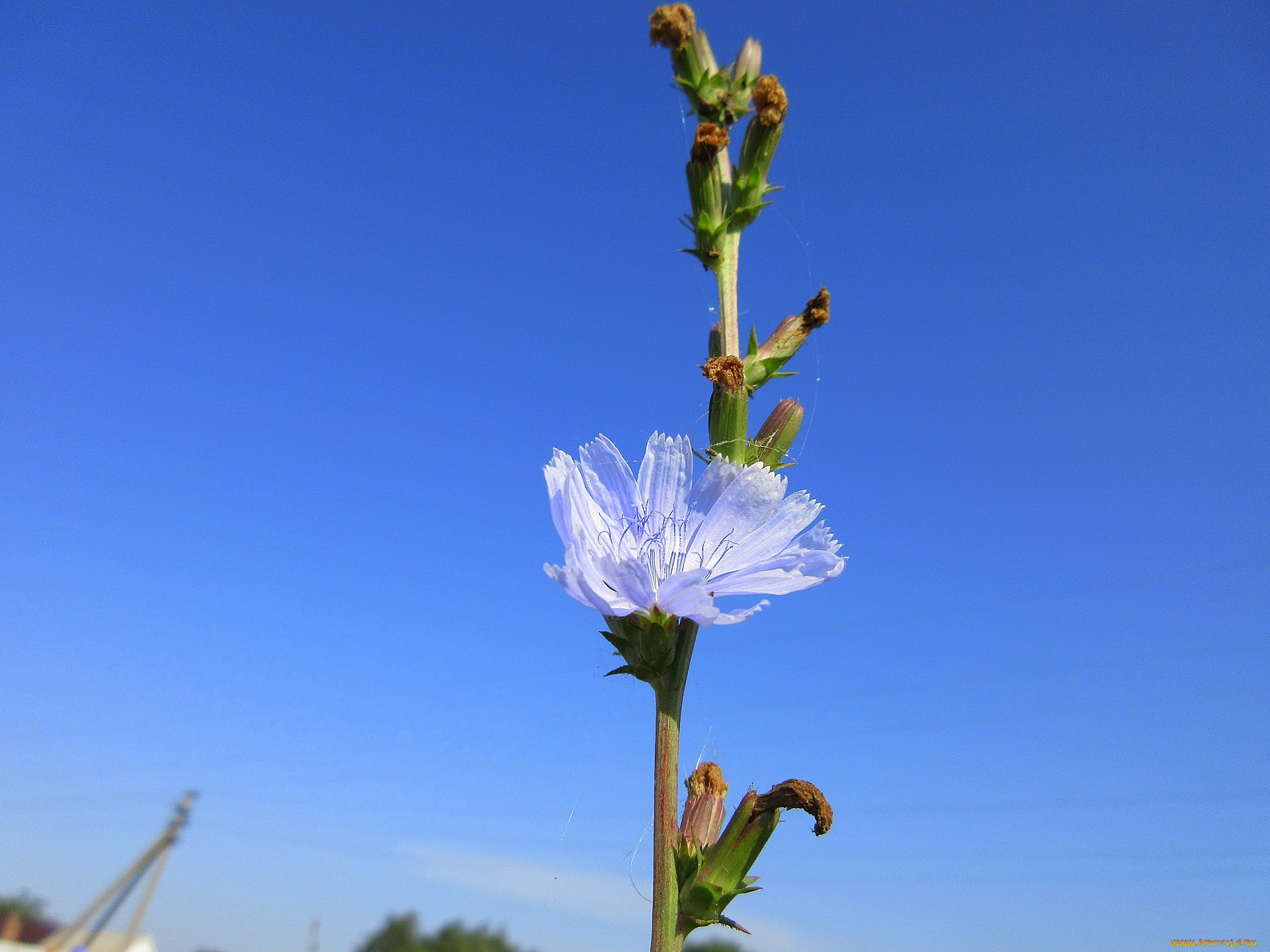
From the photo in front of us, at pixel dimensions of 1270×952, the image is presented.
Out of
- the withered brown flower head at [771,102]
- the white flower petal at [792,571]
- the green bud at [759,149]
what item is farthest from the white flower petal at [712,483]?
the withered brown flower head at [771,102]

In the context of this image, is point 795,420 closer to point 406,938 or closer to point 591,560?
point 591,560

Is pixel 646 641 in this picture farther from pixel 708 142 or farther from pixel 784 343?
pixel 708 142

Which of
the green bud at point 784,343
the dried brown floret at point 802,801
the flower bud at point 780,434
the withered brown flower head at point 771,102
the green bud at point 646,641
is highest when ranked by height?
the withered brown flower head at point 771,102

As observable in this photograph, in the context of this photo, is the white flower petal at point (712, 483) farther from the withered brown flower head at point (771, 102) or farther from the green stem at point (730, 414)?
the withered brown flower head at point (771, 102)

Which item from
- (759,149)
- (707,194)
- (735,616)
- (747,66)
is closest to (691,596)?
(735,616)

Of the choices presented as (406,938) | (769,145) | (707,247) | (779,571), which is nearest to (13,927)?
(779,571)

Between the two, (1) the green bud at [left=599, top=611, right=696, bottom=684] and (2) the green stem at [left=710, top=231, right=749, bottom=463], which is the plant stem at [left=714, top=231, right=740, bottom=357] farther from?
(1) the green bud at [left=599, top=611, right=696, bottom=684]
